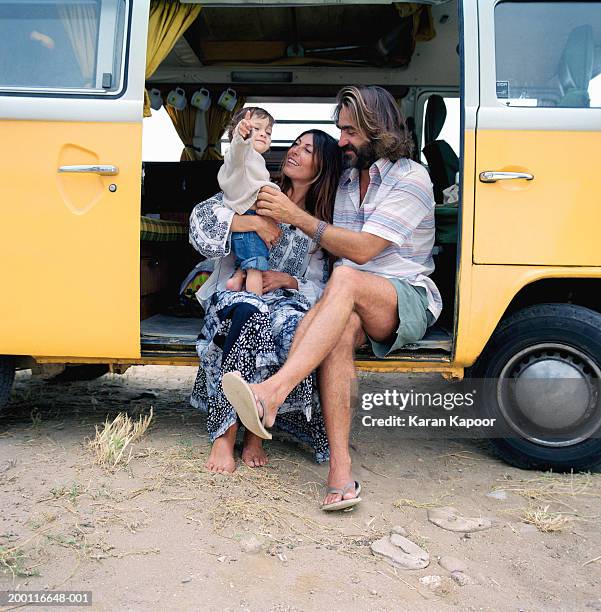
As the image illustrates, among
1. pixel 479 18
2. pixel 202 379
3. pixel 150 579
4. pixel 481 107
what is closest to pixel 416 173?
pixel 481 107

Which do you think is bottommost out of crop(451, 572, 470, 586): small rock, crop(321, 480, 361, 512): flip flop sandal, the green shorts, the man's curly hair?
crop(451, 572, 470, 586): small rock

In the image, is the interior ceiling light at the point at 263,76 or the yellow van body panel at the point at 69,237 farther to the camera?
the interior ceiling light at the point at 263,76

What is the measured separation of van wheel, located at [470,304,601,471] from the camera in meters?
3.18

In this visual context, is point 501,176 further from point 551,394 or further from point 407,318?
point 551,394

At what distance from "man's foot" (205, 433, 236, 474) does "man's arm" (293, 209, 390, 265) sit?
100cm

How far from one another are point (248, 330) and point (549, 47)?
1.92 metres

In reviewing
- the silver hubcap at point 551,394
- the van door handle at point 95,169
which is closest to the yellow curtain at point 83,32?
the van door handle at point 95,169

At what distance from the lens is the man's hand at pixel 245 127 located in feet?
9.83

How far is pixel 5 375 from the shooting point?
345 centimetres

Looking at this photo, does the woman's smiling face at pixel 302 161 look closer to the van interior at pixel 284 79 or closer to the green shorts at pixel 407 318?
the green shorts at pixel 407 318

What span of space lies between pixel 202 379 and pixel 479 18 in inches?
84.9

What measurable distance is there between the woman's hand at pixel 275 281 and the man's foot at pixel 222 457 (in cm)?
74

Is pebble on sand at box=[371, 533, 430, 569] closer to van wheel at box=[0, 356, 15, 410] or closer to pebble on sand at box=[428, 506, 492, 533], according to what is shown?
pebble on sand at box=[428, 506, 492, 533]

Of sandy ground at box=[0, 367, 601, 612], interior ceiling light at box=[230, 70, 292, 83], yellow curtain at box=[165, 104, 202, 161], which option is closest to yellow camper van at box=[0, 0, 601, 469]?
sandy ground at box=[0, 367, 601, 612]
